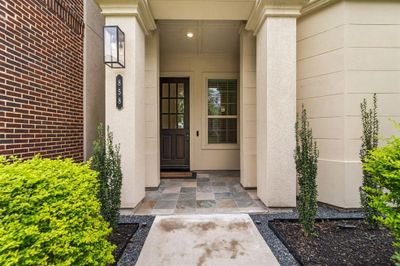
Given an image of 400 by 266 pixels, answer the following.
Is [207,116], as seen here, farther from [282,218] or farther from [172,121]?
[282,218]

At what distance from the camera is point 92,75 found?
4.05 m

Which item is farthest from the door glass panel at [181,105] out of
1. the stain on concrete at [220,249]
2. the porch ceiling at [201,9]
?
the stain on concrete at [220,249]

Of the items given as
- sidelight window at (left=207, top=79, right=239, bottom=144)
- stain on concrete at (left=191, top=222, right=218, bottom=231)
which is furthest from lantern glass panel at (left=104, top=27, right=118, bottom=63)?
sidelight window at (left=207, top=79, right=239, bottom=144)

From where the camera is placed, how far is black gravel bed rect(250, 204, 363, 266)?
2.13m

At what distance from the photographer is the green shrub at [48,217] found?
120cm

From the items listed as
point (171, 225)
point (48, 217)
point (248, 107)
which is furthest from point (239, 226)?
point (248, 107)

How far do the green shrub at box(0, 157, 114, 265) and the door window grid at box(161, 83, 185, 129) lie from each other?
4269 mm

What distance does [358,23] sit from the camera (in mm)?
3223

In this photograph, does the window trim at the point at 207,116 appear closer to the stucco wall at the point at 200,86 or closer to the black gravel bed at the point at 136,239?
the stucco wall at the point at 200,86

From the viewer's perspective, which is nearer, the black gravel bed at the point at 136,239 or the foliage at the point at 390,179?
the foliage at the point at 390,179

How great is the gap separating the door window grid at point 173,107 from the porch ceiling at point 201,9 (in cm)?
236

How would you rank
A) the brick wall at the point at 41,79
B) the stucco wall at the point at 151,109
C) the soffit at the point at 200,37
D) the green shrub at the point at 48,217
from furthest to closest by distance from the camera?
the soffit at the point at 200,37, the stucco wall at the point at 151,109, the brick wall at the point at 41,79, the green shrub at the point at 48,217

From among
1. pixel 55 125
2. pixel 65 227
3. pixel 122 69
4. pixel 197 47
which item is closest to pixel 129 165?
pixel 55 125

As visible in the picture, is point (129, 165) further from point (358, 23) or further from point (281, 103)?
point (358, 23)
